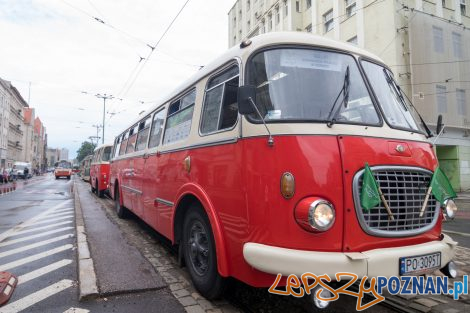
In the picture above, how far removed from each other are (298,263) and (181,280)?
234 centimetres

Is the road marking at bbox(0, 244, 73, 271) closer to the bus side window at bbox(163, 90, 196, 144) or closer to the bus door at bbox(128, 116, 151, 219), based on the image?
the bus door at bbox(128, 116, 151, 219)

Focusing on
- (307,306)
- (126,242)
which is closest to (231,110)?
(307,306)

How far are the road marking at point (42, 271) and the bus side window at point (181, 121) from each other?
2.39 m

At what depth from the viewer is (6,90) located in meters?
59.4

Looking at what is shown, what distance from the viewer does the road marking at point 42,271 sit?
4691mm

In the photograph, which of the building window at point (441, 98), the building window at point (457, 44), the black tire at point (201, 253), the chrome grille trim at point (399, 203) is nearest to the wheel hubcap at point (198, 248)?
the black tire at point (201, 253)

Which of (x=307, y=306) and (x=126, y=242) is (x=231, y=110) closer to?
(x=307, y=306)

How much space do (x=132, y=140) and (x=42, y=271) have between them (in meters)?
4.20

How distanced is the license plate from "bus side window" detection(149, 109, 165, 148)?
423 centimetres

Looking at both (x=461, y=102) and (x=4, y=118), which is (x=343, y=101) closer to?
(x=461, y=102)

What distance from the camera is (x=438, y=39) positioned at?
73.2ft

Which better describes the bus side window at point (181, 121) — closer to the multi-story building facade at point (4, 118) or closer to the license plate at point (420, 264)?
the license plate at point (420, 264)

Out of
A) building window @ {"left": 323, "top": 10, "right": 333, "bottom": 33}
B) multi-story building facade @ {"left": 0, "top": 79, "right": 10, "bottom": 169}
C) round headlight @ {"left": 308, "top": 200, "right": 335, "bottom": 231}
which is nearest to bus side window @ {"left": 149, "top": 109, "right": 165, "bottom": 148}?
round headlight @ {"left": 308, "top": 200, "right": 335, "bottom": 231}

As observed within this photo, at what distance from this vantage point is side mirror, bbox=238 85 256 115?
312 cm
